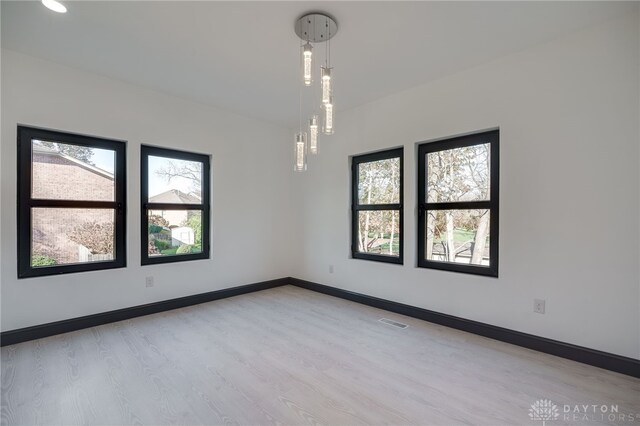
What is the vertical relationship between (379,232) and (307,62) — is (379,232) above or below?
below

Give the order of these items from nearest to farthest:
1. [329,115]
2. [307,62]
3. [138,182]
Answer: [307,62], [329,115], [138,182]

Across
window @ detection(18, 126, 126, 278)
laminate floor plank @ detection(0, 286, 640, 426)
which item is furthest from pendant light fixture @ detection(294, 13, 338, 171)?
window @ detection(18, 126, 126, 278)

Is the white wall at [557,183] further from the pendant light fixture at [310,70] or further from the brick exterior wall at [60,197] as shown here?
the brick exterior wall at [60,197]

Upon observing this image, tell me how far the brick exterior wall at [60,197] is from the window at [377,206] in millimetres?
3091

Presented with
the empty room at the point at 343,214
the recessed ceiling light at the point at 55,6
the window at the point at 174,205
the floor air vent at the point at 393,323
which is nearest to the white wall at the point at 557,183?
the empty room at the point at 343,214

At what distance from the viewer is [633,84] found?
7.02 ft

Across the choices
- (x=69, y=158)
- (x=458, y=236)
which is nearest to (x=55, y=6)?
(x=69, y=158)

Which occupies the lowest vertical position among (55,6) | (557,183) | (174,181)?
(557,183)

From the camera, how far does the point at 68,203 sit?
295cm

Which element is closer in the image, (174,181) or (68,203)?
(68,203)

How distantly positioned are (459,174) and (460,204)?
0.34 m

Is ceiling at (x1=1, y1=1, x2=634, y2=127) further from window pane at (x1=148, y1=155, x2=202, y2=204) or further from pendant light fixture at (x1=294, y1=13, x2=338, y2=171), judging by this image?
window pane at (x1=148, y1=155, x2=202, y2=204)

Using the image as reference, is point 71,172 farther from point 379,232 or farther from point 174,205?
point 379,232

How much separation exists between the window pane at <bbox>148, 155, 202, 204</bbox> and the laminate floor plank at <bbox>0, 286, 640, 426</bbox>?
1.53 metres
